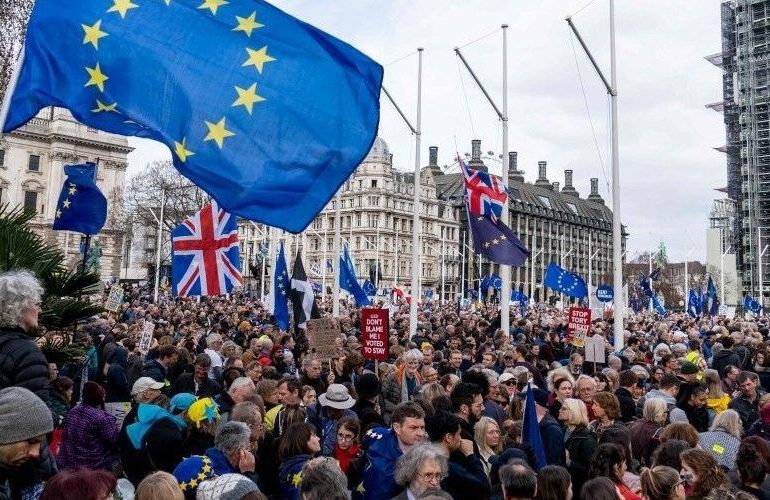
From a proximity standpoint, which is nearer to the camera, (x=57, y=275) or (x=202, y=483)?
(x=202, y=483)

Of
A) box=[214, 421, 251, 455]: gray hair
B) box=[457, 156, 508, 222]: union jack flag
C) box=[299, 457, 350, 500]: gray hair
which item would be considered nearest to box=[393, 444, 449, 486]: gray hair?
box=[299, 457, 350, 500]: gray hair

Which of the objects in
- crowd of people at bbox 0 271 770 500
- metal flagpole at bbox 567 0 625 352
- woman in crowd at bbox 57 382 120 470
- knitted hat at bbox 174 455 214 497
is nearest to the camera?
crowd of people at bbox 0 271 770 500

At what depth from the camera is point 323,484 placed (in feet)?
13.0

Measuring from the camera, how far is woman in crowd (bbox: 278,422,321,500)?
5.13 metres

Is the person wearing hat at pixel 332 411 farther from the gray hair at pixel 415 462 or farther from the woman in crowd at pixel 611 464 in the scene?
the woman in crowd at pixel 611 464

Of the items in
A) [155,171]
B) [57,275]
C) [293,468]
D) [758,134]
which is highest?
[758,134]

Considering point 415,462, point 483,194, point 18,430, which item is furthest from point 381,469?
point 483,194

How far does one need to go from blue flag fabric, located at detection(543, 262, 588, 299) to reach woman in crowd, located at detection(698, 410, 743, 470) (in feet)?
64.7

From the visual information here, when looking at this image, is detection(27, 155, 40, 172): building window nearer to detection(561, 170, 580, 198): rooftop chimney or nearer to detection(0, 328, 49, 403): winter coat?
detection(0, 328, 49, 403): winter coat

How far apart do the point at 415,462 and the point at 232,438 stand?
126 cm

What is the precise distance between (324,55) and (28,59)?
221 cm

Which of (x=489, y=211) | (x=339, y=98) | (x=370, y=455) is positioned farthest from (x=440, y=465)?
(x=489, y=211)

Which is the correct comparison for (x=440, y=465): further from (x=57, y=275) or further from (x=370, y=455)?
(x=57, y=275)

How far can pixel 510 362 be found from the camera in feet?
38.7
